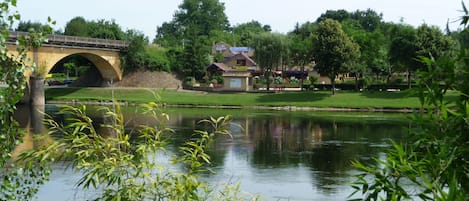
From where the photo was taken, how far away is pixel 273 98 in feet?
190

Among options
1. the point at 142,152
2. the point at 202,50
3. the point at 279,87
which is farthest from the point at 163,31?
the point at 142,152

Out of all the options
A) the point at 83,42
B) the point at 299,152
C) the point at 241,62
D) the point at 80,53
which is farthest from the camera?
the point at 241,62

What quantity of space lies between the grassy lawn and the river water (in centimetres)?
823

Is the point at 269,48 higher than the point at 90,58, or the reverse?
the point at 269,48

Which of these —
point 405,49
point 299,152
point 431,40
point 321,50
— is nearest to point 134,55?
point 321,50

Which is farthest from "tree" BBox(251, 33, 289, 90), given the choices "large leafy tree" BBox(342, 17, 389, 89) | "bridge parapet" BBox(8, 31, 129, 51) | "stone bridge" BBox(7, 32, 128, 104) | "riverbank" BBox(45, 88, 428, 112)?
"stone bridge" BBox(7, 32, 128, 104)

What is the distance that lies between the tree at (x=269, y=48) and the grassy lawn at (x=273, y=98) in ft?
28.7

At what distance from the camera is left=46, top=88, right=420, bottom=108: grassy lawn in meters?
53.6

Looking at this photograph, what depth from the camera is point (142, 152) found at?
6500mm

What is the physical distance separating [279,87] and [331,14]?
60112 mm

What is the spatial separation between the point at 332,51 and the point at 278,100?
21.9 feet

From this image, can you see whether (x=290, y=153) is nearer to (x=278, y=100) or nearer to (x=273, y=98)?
(x=278, y=100)

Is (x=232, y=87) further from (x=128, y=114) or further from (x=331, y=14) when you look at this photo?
(x=331, y=14)

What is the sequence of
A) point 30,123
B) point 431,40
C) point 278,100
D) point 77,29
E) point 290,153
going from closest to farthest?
point 290,153, point 30,123, point 278,100, point 431,40, point 77,29
